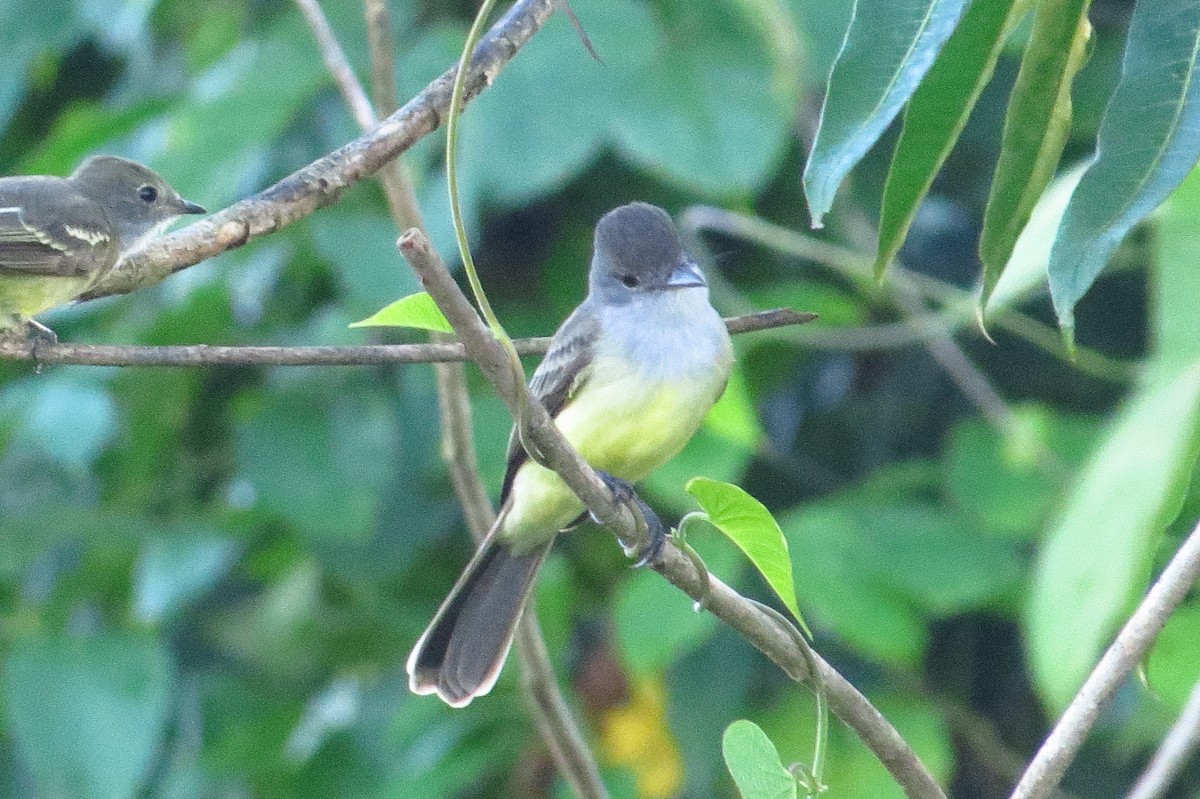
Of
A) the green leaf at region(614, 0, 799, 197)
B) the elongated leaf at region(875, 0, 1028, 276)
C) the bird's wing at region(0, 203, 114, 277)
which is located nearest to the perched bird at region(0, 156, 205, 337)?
the bird's wing at region(0, 203, 114, 277)

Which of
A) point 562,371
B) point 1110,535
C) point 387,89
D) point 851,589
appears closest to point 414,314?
point 1110,535

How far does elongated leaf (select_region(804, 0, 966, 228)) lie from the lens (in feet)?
5.18

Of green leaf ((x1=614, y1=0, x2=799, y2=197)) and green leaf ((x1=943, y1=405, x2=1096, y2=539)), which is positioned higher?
green leaf ((x1=614, y1=0, x2=799, y2=197))

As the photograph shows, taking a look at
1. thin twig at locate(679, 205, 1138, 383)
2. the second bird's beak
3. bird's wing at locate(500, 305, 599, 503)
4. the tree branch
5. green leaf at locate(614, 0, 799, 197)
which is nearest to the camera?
the tree branch

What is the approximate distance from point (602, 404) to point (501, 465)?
1.12 m

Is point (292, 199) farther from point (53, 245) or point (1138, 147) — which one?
point (53, 245)

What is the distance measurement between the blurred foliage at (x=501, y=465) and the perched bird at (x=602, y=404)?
487mm

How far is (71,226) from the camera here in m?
3.21

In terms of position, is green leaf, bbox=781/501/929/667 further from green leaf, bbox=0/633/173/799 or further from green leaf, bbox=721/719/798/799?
green leaf, bbox=721/719/798/799

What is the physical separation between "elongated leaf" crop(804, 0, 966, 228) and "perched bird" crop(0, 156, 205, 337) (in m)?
1.68

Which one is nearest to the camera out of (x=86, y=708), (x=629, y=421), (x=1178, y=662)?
(x=629, y=421)

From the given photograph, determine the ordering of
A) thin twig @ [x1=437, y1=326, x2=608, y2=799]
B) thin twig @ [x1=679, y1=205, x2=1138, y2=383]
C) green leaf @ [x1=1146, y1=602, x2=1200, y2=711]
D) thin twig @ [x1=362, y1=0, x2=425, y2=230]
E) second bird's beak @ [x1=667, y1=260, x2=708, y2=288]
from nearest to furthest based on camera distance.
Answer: thin twig @ [x1=437, y1=326, x2=608, y2=799], thin twig @ [x1=362, y1=0, x2=425, y2=230], second bird's beak @ [x1=667, y1=260, x2=708, y2=288], green leaf @ [x1=1146, y1=602, x2=1200, y2=711], thin twig @ [x1=679, y1=205, x2=1138, y2=383]

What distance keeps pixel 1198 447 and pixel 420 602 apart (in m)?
3.01

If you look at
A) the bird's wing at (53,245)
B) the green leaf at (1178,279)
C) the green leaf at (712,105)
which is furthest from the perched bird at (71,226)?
the green leaf at (1178,279)
